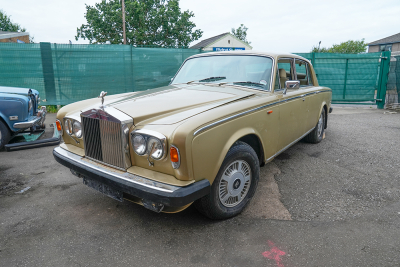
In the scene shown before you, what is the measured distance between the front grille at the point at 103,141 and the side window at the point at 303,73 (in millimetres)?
3254

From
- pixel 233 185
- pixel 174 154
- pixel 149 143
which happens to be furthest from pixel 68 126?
pixel 233 185

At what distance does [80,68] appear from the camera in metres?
9.35

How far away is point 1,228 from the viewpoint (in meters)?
2.71

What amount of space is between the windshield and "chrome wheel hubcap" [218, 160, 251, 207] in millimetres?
1164

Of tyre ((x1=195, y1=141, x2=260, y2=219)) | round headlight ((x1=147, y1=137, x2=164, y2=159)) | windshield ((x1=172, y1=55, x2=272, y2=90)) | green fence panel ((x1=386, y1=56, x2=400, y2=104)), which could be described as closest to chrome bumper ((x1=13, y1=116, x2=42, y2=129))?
windshield ((x1=172, y1=55, x2=272, y2=90))

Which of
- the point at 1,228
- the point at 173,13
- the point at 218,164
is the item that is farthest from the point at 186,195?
Result: the point at 173,13

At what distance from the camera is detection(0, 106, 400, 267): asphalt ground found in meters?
2.26

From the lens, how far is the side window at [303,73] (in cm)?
458

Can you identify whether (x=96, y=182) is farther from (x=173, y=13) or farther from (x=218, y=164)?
(x=173, y=13)

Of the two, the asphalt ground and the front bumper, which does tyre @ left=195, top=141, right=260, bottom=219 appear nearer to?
the asphalt ground

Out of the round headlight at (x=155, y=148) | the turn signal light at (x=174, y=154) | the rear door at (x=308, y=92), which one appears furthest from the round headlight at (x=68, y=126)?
the rear door at (x=308, y=92)

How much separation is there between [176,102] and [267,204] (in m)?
1.55

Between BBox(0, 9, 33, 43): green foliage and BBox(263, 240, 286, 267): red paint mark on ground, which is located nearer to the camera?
BBox(263, 240, 286, 267): red paint mark on ground

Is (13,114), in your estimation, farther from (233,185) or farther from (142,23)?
(142,23)
